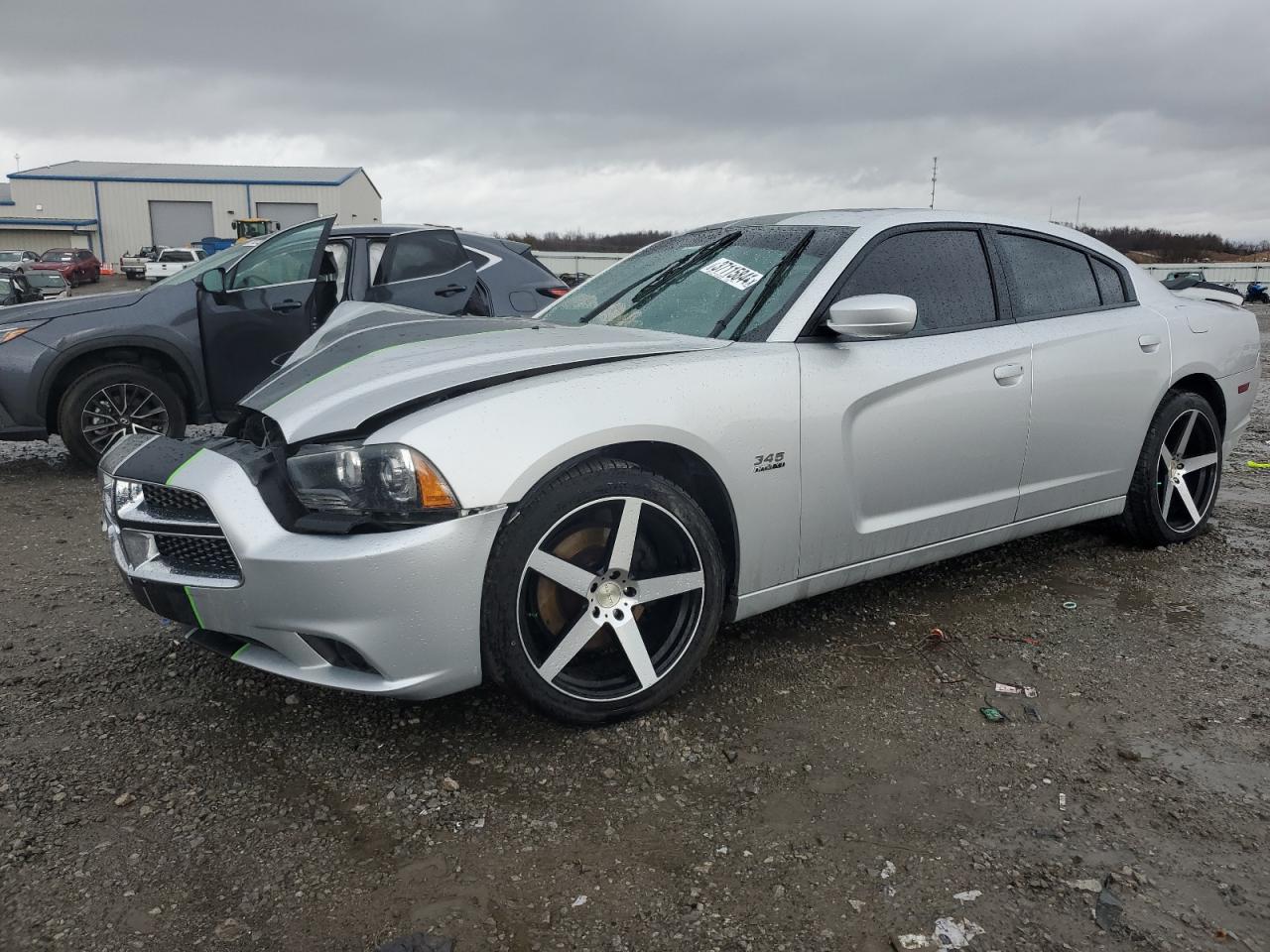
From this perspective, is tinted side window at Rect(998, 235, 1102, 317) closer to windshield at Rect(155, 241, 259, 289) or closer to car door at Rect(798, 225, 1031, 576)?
car door at Rect(798, 225, 1031, 576)

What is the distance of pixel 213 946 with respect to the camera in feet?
6.23

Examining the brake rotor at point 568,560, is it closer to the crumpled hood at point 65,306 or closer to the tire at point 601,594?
the tire at point 601,594

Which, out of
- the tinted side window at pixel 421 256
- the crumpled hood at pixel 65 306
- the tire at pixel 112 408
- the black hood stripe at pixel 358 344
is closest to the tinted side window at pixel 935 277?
the black hood stripe at pixel 358 344

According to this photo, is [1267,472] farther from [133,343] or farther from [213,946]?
[133,343]

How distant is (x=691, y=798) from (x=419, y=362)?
1404mm

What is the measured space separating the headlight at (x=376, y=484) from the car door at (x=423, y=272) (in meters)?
4.18

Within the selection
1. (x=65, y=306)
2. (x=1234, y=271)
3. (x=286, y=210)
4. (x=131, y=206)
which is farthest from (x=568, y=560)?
(x=131, y=206)

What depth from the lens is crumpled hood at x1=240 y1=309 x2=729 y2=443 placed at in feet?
8.34

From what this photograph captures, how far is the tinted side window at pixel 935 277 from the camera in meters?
3.33

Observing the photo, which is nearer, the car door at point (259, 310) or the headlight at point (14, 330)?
the headlight at point (14, 330)

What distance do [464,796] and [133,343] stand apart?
4.68m

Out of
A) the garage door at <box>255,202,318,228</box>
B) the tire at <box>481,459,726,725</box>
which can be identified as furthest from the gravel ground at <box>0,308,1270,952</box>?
the garage door at <box>255,202,318,228</box>

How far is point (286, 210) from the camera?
5431cm

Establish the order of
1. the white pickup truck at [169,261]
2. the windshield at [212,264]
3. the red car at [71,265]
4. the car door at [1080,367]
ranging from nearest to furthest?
the car door at [1080,367], the windshield at [212,264], the red car at [71,265], the white pickup truck at [169,261]
